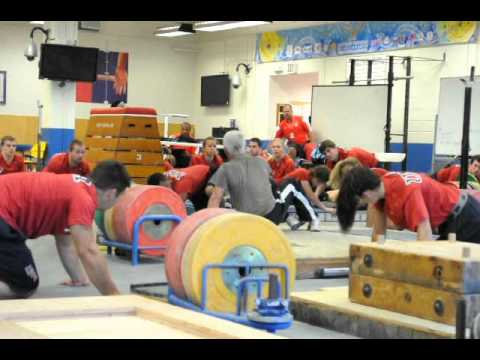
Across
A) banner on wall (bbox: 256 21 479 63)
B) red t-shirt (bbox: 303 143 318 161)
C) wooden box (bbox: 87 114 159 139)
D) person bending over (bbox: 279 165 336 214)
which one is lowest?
person bending over (bbox: 279 165 336 214)

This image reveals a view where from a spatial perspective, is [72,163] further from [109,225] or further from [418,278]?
[418,278]

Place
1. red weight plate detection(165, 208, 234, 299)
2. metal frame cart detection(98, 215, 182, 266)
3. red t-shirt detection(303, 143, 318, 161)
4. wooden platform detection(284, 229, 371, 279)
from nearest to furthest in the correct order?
red weight plate detection(165, 208, 234, 299), wooden platform detection(284, 229, 371, 279), metal frame cart detection(98, 215, 182, 266), red t-shirt detection(303, 143, 318, 161)

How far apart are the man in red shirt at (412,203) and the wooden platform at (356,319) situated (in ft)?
1.51

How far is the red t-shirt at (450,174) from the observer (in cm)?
917

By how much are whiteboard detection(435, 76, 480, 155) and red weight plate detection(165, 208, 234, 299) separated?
9.05 m

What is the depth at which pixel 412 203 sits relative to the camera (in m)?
5.03

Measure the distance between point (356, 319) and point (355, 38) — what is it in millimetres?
13591

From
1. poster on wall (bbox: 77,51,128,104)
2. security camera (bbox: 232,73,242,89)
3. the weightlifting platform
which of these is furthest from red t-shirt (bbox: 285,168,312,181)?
poster on wall (bbox: 77,51,128,104)

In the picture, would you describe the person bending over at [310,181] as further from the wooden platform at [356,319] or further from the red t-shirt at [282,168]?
the wooden platform at [356,319]

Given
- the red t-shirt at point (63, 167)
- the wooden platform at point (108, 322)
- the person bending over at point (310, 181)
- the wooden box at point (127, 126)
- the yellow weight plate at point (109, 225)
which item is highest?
the wooden box at point (127, 126)

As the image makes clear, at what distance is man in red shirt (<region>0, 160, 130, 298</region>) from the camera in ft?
14.6

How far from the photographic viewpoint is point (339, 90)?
16000 millimetres

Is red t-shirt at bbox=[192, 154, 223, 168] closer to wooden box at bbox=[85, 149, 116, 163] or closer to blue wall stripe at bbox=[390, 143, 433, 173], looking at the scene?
wooden box at bbox=[85, 149, 116, 163]

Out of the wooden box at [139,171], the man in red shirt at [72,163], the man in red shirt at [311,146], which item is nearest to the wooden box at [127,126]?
the wooden box at [139,171]
